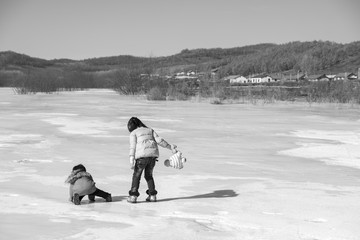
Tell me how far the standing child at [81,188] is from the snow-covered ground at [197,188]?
130 millimetres

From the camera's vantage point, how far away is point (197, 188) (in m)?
8.29

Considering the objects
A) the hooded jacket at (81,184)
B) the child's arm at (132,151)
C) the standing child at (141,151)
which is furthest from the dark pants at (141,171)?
the hooded jacket at (81,184)

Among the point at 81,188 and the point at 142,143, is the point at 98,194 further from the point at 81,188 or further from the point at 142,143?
the point at 142,143

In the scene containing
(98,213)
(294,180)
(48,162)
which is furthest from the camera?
(48,162)

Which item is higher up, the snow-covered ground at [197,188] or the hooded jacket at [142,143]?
the hooded jacket at [142,143]

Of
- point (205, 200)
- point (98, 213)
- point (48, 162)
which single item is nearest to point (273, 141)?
point (48, 162)

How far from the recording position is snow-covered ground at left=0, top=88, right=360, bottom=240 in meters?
5.84

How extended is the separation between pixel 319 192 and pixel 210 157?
391 cm

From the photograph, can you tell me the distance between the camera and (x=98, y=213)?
660cm

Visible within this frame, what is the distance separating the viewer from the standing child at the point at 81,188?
7073 millimetres

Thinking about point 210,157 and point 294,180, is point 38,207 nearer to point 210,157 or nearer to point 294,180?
point 294,180

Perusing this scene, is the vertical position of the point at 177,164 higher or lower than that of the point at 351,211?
higher

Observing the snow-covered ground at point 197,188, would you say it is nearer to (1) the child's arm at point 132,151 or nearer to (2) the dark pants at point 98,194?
(2) the dark pants at point 98,194

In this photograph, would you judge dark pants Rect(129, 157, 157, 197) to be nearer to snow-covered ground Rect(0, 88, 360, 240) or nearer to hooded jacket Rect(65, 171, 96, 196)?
snow-covered ground Rect(0, 88, 360, 240)
